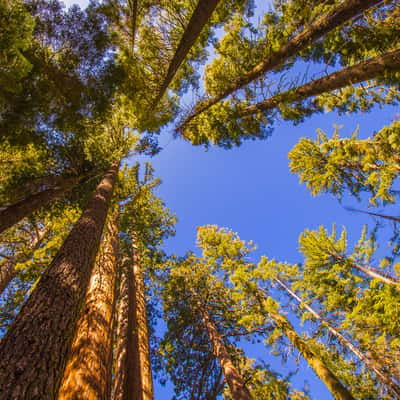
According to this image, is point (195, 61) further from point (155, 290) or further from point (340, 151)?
point (155, 290)

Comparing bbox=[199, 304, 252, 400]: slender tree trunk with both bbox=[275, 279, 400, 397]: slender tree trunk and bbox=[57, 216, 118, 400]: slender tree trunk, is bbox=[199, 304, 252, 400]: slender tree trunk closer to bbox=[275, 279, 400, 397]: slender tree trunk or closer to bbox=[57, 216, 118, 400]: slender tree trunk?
bbox=[275, 279, 400, 397]: slender tree trunk

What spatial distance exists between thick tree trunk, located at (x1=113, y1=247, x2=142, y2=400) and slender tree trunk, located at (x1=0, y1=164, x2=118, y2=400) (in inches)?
105

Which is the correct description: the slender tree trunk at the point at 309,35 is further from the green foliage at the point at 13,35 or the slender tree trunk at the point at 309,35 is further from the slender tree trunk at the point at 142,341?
the slender tree trunk at the point at 142,341

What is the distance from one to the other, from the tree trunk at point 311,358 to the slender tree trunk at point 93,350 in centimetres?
600

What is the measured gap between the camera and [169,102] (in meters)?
9.63

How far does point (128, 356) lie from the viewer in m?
5.25

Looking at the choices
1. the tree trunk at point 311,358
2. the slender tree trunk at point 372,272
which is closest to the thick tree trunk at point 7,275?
the tree trunk at point 311,358

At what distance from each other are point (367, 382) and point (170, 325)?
8.30 meters

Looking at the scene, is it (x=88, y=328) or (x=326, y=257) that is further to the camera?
(x=326, y=257)

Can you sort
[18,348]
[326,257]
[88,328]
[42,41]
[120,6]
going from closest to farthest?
1. [18,348]
2. [88,328]
3. [42,41]
4. [120,6]
5. [326,257]

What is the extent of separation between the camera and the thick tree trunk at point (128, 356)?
4246mm

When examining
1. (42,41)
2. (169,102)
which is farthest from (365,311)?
(42,41)

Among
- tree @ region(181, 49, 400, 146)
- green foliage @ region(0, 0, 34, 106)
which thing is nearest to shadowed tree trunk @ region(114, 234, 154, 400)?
tree @ region(181, 49, 400, 146)

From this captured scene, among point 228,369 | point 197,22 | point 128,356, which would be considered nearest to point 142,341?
point 128,356
